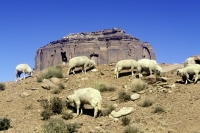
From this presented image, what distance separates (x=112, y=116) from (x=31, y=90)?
7.35 m

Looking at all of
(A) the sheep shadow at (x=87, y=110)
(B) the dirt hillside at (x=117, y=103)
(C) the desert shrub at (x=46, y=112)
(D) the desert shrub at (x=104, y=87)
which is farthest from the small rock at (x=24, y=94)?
(D) the desert shrub at (x=104, y=87)

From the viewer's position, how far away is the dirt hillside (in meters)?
13.9

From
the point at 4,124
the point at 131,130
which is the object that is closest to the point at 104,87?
the point at 131,130

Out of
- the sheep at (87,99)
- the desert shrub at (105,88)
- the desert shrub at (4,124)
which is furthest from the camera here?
the desert shrub at (105,88)

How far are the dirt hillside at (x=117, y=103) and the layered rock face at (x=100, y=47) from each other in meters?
120

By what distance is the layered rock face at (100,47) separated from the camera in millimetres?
145625

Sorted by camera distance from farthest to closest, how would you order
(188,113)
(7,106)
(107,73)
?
(107,73) → (7,106) → (188,113)

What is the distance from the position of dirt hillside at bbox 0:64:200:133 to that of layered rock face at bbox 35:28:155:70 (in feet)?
393

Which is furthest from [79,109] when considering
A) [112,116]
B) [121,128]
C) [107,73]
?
[107,73]

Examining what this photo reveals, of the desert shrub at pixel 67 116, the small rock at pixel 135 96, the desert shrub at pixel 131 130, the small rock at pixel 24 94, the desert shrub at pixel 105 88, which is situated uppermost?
the desert shrub at pixel 105 88

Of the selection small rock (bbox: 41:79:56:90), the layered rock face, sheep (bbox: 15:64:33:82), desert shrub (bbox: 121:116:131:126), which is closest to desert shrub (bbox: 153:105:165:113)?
desert shrub (bbox: 121:116:131:126)

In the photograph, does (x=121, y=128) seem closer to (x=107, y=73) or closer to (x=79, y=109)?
(x=79, y=109)

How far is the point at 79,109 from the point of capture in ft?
52.9

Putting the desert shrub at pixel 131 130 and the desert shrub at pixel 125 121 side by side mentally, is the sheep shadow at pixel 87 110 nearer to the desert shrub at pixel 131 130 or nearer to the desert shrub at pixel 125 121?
the desert shrub at pixel 125 121
